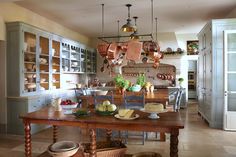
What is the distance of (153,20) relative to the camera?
20.1 feet

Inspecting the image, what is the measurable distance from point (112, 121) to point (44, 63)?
3.59m

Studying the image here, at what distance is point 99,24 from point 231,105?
14.5 ft

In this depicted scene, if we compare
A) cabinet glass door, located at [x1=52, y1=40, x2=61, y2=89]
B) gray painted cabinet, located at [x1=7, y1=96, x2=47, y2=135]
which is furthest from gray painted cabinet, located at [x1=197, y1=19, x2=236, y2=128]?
gray painted cabinet, located at [x1=7, y1=96, x2=47, y2=135]

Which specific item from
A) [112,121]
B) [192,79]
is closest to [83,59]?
[112,121]

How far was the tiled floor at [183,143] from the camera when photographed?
3.45m

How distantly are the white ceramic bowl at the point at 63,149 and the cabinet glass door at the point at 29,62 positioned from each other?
2.62 metres

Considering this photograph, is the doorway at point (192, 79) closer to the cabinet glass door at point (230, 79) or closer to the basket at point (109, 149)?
the cabinet glass door at point (230, 79)

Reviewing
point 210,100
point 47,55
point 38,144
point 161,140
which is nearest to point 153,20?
point 210,100

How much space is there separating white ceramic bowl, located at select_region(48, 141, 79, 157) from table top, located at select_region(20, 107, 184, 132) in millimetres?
269

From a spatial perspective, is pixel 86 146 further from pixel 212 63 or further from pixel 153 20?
pixel 153 20

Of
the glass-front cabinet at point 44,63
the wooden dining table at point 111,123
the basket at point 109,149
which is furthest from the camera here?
the glass-front cabinet at point 44,63

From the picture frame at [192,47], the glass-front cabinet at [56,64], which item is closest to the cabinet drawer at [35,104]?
the glass-front cabinet at [56,64]

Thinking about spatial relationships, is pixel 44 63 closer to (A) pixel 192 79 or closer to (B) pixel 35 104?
(B) pixel 35 104

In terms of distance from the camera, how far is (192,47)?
28.4 feet
